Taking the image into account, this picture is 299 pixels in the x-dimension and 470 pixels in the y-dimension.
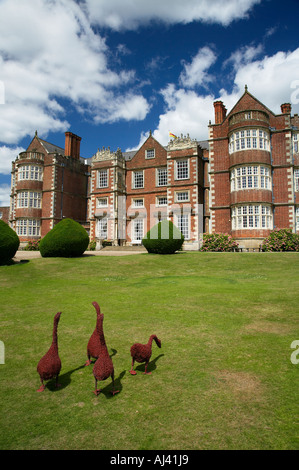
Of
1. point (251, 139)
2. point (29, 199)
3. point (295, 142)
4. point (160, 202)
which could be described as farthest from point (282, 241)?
point (29, 199)

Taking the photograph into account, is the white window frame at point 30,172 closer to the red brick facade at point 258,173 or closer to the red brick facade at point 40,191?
the red brick facade at point 40,191

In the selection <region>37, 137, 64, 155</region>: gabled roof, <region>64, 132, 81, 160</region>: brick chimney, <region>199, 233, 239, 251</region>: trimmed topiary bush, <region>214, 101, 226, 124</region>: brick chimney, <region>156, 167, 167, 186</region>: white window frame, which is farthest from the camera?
<region>64, 132, 81, 160</region>: brick chimney

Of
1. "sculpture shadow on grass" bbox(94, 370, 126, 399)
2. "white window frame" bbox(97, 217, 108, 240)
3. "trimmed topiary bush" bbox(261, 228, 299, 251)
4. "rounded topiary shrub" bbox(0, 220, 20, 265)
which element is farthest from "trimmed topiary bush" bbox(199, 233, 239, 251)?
"sculpture shadow on grass" bbox(94, 370, 126, 399)

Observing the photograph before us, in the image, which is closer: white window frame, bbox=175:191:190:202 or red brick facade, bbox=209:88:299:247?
red brick facade, bbox=209:88:299:247

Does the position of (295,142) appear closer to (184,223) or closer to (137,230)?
(184,223)

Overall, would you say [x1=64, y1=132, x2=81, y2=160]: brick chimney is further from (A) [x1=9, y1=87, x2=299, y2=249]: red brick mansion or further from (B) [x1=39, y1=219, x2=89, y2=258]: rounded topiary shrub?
(B) [x1=39, y1=219, x2=89, y2=258]: rounded topiary shrub

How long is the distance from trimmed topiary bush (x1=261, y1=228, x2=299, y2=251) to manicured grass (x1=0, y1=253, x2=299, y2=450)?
631 inches

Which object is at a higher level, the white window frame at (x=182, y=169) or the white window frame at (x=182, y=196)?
the white window frame at (x=182, y=169)

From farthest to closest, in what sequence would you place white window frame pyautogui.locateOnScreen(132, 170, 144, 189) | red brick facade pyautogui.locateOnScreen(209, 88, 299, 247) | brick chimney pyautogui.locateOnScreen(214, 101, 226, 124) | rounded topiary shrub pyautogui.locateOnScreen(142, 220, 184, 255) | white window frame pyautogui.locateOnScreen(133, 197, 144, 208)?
white window frame pyautogui.locateOnScreen(132, 170, 144, 189) → white window frame pyautogui.locateOnScreen(133, 197, 144, 208) → brick chimney pyautogui.locateOnScreen(214, 101, 226, 124) → red brick facade pyautogui.locateOnScreen(209, 88, 299, 247) → rounded topiary shrub pyautogui.locateOnScreen(142, 220, 184, 255)

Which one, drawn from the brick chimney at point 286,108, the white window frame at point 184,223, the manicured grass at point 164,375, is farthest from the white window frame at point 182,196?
the manicured grass at point 164,375

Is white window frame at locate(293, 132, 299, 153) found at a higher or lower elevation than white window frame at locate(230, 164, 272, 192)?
higher

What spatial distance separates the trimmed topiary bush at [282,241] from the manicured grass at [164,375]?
52.6 ft

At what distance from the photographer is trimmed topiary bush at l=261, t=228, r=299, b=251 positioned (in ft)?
80.2

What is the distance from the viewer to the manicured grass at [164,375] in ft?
10.1
